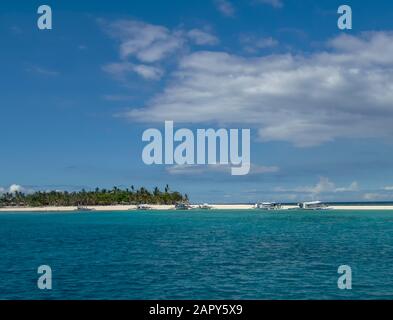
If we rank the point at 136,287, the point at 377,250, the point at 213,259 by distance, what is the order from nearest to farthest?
the point at 136,287 → the point at 213,259 → the point at 377,250

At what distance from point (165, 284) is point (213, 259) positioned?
1871cm

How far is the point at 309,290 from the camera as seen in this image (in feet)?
128

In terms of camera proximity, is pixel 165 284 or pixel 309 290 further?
pixel 165 284

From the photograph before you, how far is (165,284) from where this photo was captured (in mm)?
42188

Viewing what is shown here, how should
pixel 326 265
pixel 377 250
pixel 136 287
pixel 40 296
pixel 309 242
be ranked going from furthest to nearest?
pixel 309 242
pixel 377 250
pixel 326 265
pixel 136 287
pixel 40 296

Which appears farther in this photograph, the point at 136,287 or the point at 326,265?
the point at 326,265
